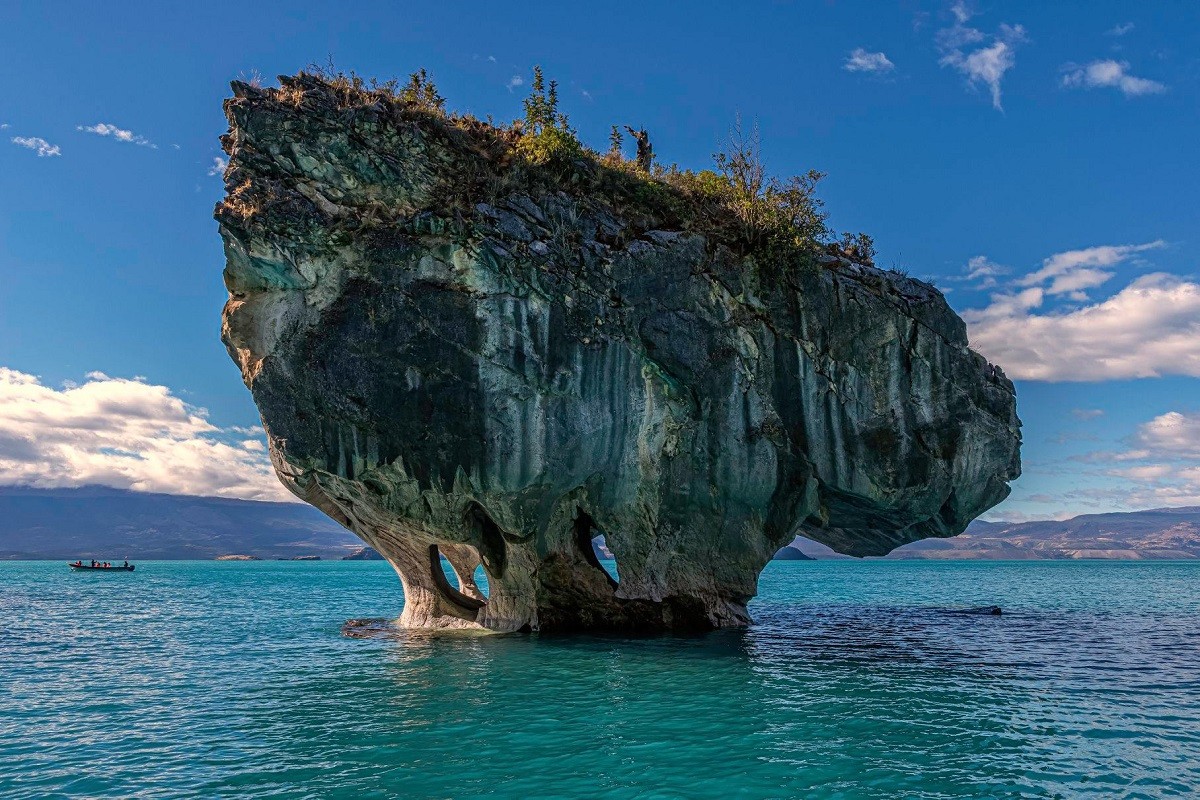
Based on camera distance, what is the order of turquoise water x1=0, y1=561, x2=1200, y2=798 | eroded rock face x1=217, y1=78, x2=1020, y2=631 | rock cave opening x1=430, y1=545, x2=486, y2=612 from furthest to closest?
1. rock cave opening x1=430, y1=545, x2=486, y2=612
2. eroded rock face x1=217, y1=78, x2=1020, y2=631
3. turquoise water x1=0, y1=561, x2=1200, y2=798

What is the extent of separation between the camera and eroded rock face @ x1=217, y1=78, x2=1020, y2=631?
2092cm

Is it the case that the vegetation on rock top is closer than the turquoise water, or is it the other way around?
the turquoise water

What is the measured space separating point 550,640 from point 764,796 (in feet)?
46.2

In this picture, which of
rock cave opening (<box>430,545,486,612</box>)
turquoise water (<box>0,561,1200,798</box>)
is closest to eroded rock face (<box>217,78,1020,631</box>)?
rock cave opening (<box>430,545,486,612</box>)

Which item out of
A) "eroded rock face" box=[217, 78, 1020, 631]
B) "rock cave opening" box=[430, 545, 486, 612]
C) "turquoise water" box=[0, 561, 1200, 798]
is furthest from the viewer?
"rock cave opening" box=[430, 545, 486, 612]

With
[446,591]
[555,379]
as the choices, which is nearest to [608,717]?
[555,379]

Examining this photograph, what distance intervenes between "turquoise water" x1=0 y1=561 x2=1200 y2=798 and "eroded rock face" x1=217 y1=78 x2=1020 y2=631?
3385 mm

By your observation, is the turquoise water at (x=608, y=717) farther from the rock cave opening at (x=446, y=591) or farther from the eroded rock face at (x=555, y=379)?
the eroded rock face at (x=555, y=379)

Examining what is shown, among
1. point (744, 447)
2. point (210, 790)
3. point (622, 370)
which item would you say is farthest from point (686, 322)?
point (210, 790)

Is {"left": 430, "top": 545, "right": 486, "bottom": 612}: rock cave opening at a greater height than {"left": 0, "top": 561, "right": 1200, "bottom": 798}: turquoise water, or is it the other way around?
{"left": 430, "top": 545, "right": 486, "bottom": 612}: rock cave opening

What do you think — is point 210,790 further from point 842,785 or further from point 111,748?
point 842,785

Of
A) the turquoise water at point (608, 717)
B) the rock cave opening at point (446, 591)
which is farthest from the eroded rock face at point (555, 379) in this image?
the turquoise water at point (608, 717)

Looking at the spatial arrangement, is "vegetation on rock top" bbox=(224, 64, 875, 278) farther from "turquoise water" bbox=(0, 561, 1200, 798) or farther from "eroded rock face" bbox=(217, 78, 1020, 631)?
"turquoise water" bbox=(0, 561, 1200, 798)

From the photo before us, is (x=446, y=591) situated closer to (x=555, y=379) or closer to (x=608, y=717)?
(x=555, y=379)
